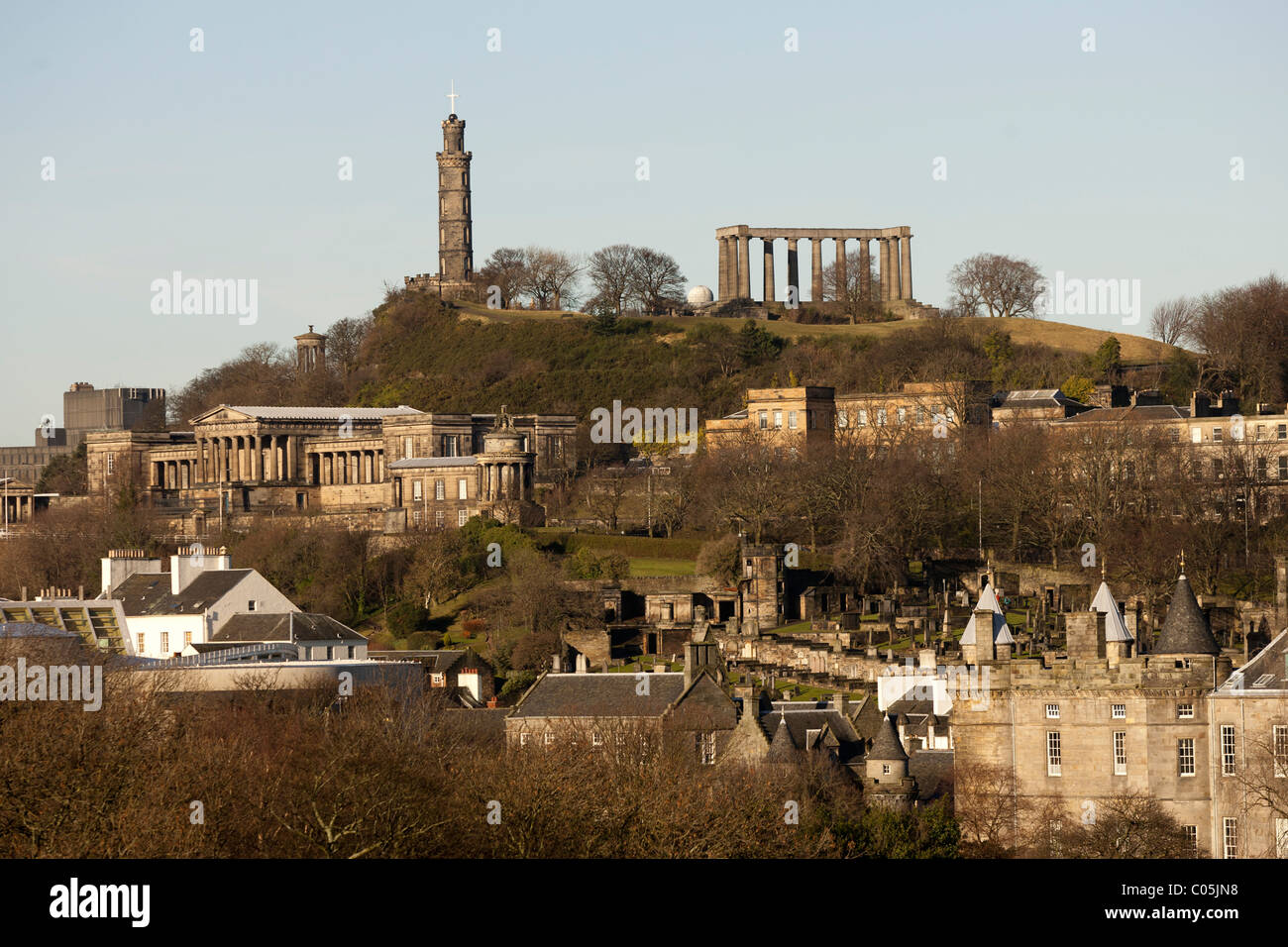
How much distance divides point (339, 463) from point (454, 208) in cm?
3410

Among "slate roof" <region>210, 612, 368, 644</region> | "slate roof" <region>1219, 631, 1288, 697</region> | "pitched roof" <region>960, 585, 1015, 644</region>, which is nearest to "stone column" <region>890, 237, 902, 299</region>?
"slate roof" <region>210, 612, 368, 644</region>

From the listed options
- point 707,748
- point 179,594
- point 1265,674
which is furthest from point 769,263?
point 1265,674

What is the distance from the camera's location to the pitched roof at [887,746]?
50969mm

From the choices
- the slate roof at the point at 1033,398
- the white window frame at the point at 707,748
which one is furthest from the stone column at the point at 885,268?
A: the white window frame at the point at 707,748

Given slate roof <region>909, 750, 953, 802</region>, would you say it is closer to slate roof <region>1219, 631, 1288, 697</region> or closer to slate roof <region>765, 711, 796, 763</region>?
slate roof <region>765, 711, 796, 763</region>

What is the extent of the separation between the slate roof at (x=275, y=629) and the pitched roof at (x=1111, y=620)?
29.2 meters

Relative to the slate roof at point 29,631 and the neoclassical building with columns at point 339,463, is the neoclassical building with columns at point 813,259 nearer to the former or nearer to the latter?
the neoclassical building with columns at point 339,463

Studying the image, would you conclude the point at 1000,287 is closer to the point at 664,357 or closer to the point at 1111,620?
the point at 664,357

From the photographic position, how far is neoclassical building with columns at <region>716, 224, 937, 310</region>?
158375 mm

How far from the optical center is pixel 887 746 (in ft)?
168

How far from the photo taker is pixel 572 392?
456 feet

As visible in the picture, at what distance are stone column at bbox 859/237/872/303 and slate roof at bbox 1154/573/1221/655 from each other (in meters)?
110

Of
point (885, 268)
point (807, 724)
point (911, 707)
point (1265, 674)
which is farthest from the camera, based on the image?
point (885, 268)
